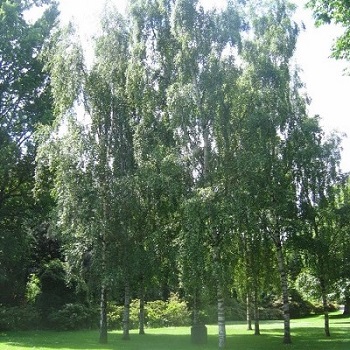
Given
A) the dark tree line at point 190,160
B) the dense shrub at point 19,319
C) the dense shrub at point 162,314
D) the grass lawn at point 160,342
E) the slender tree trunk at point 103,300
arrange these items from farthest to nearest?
the dense shrub at point 162,314
the dense shrub at point 19,319
the slender tree trunk at point 103,300
the grass lawn at point 160,342
the dark tree line at point 190,160

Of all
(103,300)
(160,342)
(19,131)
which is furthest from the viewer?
(19,131)

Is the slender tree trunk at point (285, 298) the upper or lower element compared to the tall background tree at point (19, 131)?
lower

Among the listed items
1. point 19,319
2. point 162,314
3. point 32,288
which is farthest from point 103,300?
point 162,314

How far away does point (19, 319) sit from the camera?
2484cm

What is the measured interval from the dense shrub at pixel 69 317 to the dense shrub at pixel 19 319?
865mm

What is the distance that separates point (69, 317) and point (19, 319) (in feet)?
8.76

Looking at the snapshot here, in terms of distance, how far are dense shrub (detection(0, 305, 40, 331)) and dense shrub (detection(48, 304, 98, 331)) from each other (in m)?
0.86

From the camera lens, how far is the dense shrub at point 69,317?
24797mm

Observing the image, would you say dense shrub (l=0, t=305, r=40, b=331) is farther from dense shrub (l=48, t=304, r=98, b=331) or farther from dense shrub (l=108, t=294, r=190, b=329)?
dense shrub (l=108, t=294, r=190, b=329)

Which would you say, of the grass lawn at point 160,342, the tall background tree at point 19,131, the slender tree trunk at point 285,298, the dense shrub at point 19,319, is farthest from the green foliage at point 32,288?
the slender tree trunk at point 285,298

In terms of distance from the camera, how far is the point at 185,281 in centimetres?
1503

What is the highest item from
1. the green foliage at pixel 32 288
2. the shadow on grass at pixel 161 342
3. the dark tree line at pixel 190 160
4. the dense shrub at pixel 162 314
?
the dark tree line at pixel 190 160

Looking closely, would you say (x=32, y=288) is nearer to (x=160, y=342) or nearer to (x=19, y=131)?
(x=19, y=131)

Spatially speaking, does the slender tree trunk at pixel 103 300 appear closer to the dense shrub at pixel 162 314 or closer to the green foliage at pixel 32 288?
the green foliage at pixel 32 288
